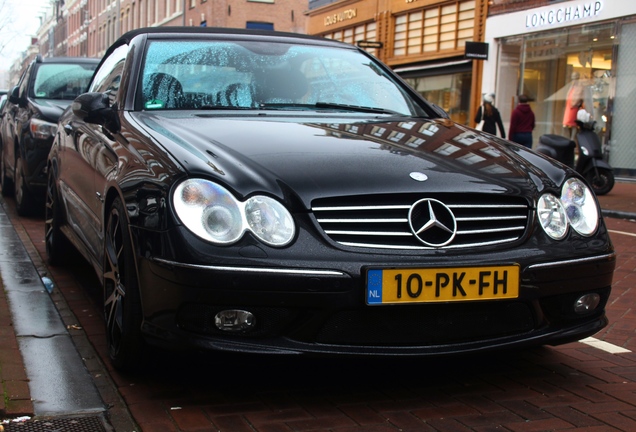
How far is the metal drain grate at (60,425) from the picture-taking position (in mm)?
3117

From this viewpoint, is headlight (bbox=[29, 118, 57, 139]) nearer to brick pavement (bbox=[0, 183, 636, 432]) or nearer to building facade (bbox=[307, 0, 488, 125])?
brick pavement (bbox=[0, 183, 636, 432])

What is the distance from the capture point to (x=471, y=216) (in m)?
3.46

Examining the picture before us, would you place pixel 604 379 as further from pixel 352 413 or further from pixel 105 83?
pixel 105 83

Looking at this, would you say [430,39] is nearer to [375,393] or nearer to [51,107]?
[51,107]

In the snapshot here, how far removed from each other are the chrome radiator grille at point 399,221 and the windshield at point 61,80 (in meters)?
7.26

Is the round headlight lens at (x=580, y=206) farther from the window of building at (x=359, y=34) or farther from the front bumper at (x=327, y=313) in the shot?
the window of building at (x=359, y=34)

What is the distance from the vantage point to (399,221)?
334 centimetres

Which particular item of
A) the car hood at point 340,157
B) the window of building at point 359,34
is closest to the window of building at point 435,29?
the window of building at point 359,34

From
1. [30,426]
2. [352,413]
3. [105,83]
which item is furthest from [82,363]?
[105,83]

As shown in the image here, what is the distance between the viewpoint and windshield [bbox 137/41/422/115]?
4.54m

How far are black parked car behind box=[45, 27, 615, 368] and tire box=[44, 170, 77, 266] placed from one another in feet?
5.94

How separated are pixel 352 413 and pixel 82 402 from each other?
1.01m

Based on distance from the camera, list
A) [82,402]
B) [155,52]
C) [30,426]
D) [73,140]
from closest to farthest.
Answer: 1. [30,426]
2. [82,402]
3. [155,52]
4. [73,140]

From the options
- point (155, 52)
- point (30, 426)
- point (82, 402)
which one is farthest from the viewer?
point (155, 52)
